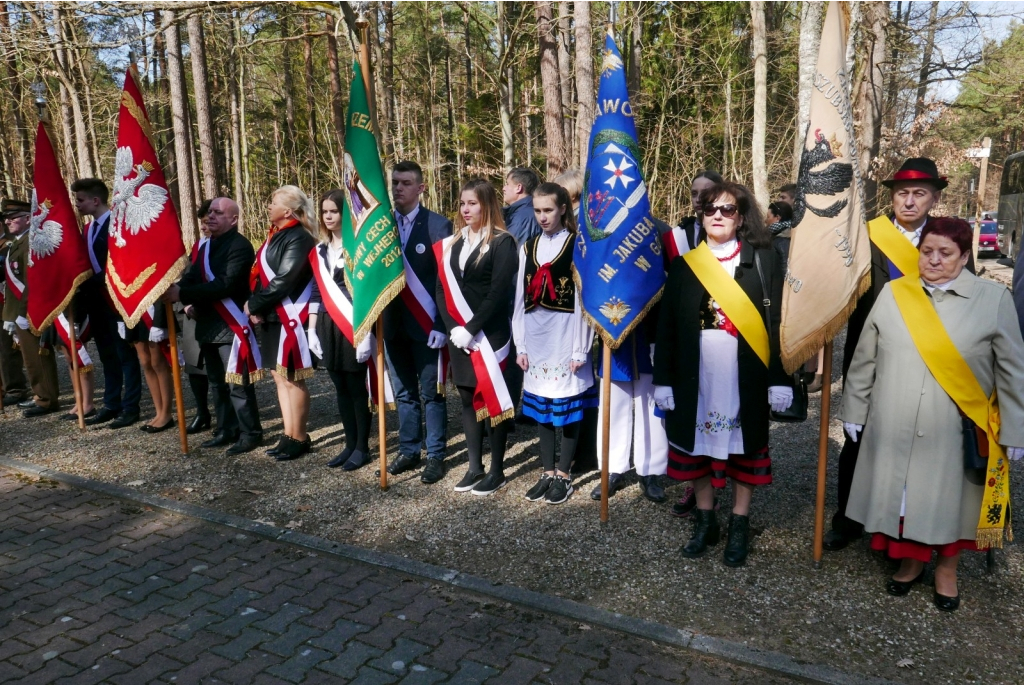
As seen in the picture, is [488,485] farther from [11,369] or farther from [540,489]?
[11,369]

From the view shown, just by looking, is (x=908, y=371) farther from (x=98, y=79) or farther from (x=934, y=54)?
Answer: (x=98, y=79)

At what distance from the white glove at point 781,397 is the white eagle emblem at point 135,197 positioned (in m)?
4.97

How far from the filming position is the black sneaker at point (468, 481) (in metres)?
5.56

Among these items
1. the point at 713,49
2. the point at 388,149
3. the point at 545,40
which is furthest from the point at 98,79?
the point at 713,49

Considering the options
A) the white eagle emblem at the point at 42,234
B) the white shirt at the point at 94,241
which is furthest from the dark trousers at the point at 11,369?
the white shirt at the point at 94,241

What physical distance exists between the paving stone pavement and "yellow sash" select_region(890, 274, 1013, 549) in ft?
4.50

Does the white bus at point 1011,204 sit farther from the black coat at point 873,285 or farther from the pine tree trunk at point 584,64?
the black coat at point 873,285

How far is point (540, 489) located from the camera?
538cm

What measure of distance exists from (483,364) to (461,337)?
25cm

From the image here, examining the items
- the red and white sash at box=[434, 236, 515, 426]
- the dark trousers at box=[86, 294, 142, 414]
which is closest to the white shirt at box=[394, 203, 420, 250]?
the red and white sash at box=[434, 236, 515, 426]

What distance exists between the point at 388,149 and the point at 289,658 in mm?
19275

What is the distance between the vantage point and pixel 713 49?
21312 millimetres

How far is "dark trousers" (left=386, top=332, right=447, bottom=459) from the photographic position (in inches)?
233

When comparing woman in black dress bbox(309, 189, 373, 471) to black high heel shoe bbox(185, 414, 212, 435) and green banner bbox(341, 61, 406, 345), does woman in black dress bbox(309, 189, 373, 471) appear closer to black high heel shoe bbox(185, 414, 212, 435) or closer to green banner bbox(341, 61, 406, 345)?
green banner bbox(341, 61, 406, 345)
